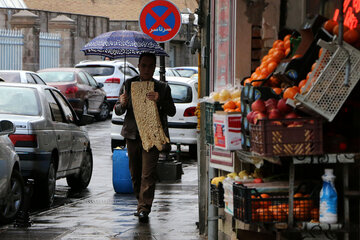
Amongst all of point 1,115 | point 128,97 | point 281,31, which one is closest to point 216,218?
point 281,31

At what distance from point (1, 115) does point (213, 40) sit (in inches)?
162

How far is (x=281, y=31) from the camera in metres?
7.71

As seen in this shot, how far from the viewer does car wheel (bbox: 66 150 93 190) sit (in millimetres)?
14645

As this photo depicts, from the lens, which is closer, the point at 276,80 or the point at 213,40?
the point at 276,80

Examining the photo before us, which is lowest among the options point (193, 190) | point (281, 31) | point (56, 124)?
point (193, 190)

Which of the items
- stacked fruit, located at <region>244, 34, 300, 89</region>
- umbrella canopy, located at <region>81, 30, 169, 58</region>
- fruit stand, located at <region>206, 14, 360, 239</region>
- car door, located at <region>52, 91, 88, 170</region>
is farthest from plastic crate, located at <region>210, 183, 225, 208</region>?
umbrella canopy, located at <region>81, 30, 169, 58</region>

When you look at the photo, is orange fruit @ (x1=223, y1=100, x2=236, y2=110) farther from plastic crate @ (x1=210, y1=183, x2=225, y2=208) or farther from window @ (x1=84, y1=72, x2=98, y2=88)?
window @ (x1=84, y1=72, x2=98, y2=88)

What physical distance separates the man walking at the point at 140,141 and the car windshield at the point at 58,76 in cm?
1663

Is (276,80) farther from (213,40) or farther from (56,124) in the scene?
(56,124)

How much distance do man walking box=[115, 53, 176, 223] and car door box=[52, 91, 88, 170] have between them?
2.96 m

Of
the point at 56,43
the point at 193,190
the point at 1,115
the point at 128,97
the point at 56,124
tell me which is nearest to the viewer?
the point at 128,97

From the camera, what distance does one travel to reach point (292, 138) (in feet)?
19.3

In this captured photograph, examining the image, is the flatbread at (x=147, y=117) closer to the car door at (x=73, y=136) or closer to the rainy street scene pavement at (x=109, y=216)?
the rainy street scene pavement at (x=109, y=216)

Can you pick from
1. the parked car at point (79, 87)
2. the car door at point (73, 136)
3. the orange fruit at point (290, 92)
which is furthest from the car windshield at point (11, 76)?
the orange fruit at point (290, 92)
